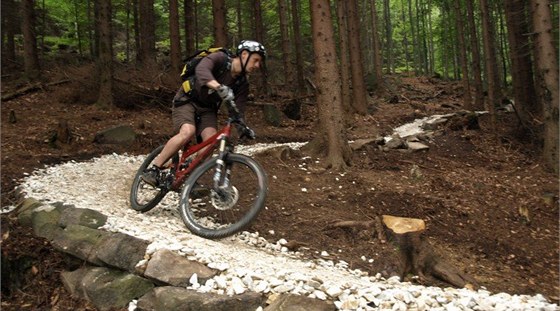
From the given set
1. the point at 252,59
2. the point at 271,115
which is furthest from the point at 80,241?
the point at 271,115

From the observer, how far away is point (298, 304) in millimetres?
3119

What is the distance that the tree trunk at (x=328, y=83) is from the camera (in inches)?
309

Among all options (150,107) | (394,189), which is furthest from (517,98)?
(150,107)

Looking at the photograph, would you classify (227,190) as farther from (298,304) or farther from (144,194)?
(144,194)

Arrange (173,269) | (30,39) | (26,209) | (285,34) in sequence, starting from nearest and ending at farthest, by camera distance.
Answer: (173,269) → (26,209) → (30,39) → (285,34)

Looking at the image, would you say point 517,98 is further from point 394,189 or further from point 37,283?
point 37,283

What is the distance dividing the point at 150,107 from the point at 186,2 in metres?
5.51

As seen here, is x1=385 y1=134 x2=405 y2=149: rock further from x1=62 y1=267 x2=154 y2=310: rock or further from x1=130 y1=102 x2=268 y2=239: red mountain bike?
x1=62 y1=267 x2=154 y2=310: rock

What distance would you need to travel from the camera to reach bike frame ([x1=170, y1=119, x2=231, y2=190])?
15.3 feet

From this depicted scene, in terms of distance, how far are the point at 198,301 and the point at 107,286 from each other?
1.07 meters

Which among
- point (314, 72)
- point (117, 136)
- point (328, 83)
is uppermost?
point (314, 72)

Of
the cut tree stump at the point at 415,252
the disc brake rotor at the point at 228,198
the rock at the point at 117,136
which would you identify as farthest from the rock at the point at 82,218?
the rock at the point at 117,136

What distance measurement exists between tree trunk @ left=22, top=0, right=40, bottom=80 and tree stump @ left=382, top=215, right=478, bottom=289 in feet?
44.6

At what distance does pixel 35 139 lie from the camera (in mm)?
8938
